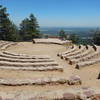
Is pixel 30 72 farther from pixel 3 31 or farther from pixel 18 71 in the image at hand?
pixel 3 31

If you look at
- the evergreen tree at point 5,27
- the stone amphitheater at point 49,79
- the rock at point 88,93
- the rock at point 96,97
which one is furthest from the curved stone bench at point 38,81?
the evergreen tree at point 5,27

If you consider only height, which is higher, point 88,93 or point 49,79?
point 88,93

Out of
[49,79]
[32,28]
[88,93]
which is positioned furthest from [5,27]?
[88,93]

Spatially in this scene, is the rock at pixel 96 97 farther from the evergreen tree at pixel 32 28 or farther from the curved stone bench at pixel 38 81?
the evergreen tree at pixel 32 28

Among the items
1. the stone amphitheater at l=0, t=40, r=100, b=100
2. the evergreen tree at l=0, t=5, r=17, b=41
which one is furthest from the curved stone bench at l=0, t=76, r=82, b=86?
the evergreen tree at l=0, t=5, r=17, b=41

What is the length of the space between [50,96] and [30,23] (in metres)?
48.7

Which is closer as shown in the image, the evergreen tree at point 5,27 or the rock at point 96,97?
the rock at point 96,97

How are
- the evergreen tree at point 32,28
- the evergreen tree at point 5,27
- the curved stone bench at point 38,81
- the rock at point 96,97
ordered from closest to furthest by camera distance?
the rock at point 96,97 → the curved stone bench at point 38,81 → the evergreen tree at point 5,27 → the evergreen tree at point 32,28

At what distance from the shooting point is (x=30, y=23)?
5588cm

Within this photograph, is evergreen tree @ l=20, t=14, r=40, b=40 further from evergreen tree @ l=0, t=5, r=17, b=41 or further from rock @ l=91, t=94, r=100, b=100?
rock @ l=91, t=94, r=100, b=100

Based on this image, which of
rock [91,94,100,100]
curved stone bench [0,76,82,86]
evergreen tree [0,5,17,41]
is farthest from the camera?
evergreen tree [0,5,17,41]

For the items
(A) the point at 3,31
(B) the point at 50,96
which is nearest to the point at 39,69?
(B) the point at 50,96

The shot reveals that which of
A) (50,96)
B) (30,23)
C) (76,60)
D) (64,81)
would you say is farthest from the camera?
(30,23)

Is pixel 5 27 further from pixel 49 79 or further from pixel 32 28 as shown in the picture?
pixel 49 79
